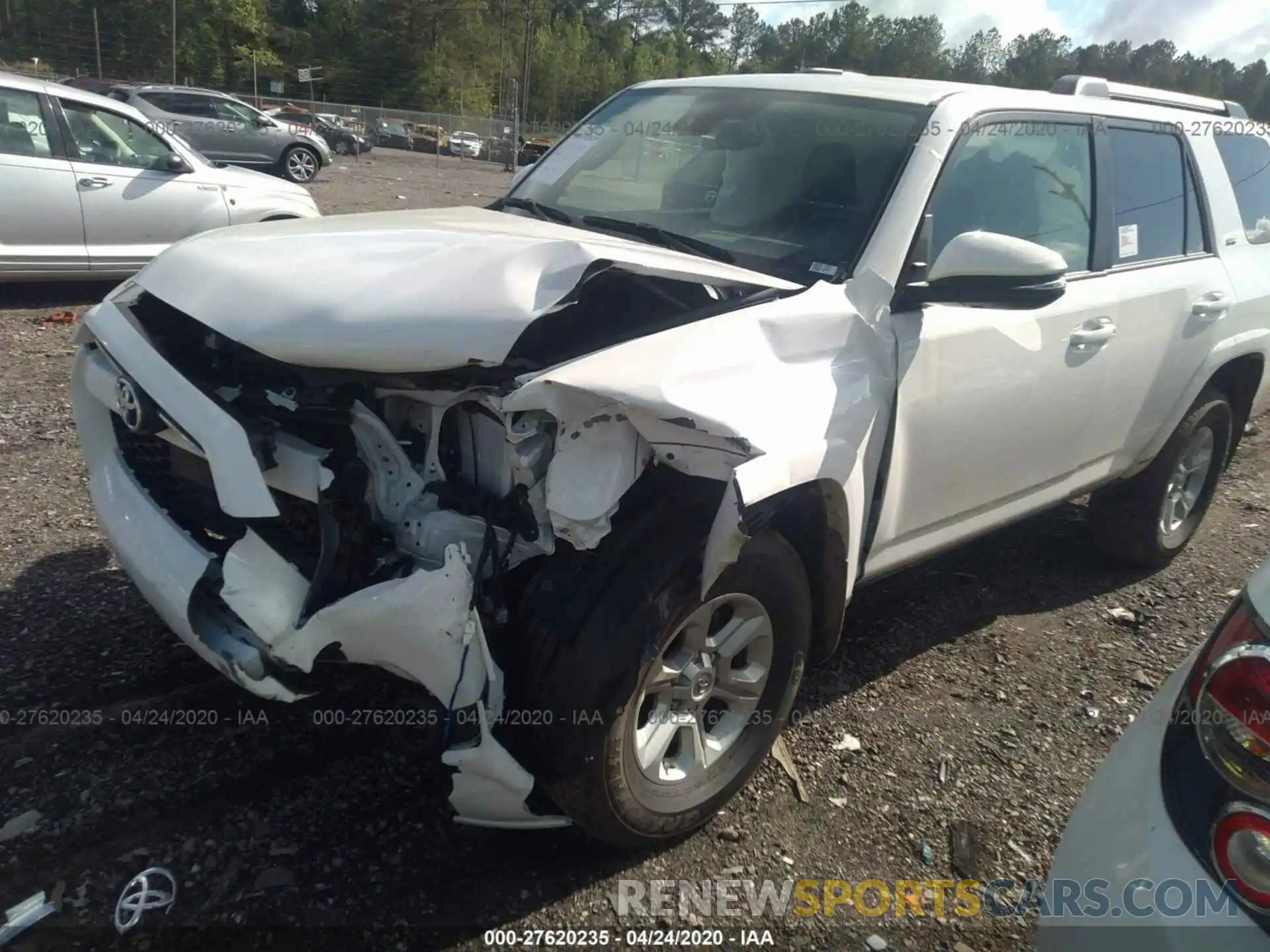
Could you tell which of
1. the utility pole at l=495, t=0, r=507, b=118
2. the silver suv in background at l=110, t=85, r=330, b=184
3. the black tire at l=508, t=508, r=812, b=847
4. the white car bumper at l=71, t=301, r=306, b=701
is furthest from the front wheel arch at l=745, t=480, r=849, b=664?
the utility pole at l=495, t=0, r=507, b=118

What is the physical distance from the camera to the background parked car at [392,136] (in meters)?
41.9

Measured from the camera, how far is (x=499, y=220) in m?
3.14

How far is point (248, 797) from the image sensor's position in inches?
102

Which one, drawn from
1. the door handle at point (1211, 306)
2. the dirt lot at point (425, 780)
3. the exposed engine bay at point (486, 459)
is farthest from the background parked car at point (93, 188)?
the door handle at point (1211, 306)

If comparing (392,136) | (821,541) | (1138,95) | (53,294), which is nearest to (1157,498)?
(1138,95)

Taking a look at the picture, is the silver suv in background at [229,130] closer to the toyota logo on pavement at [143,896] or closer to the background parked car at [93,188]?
the background parked car at [93,188]

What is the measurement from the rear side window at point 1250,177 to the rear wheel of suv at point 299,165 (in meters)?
17.7

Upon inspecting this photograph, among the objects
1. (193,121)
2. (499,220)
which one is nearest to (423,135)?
(193,121)

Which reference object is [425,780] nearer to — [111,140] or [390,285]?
[390,285]

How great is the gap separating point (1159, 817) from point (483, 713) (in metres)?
1.28

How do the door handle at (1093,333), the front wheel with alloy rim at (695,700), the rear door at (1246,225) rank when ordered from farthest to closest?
the rear door at (1246,225) → the door handle at (1093,333) → the front wheel with alloy rim at (695,700)

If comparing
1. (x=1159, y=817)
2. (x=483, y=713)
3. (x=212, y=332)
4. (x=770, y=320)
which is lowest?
(x=483, y=713)

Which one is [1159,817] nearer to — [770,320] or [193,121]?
[770,320]

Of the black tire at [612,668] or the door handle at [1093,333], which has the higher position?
the door handle at [1093,333]
